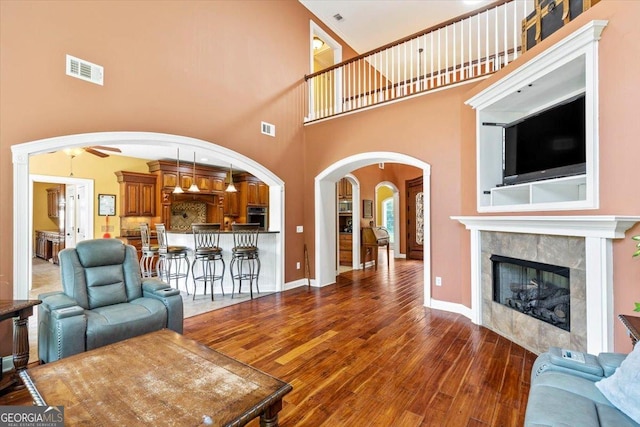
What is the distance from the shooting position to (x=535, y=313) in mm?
3102

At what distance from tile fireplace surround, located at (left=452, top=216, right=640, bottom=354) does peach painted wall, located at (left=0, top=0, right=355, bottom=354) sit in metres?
3.37

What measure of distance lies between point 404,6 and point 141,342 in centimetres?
765

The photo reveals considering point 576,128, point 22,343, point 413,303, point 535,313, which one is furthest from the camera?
point 413,303

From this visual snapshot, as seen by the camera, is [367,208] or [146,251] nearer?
[146,251]

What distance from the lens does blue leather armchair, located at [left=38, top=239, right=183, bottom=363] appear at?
2.47 metres

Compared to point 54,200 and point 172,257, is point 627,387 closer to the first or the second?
point 172,257

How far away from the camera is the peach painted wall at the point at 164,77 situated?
9.64 ft

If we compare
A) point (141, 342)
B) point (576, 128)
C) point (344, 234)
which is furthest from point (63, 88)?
point (344, 234)

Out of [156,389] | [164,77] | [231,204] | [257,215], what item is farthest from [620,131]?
[231,204]

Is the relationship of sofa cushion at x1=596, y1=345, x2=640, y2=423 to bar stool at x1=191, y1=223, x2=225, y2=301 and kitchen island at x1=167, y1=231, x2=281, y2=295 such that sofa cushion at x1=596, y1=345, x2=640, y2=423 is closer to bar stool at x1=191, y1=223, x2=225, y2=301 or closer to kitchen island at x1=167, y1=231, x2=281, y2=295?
kitchen island at x1=167, y1=231, x2=281, y2=295

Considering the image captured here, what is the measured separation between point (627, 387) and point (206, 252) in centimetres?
492

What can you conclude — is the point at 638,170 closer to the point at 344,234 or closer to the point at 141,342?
the point at 141,342

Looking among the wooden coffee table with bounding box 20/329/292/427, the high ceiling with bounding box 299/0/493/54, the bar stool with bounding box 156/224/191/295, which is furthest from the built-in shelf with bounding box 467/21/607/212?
the bar stool with bounding box 156/224/191/295

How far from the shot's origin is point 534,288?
10.5 ft
